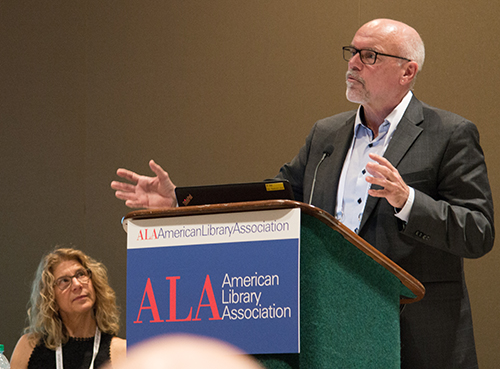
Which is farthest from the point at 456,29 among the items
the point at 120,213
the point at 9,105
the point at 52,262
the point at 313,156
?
the point at 9,105

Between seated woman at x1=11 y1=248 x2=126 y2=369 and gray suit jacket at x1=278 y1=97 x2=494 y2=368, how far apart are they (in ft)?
5.51

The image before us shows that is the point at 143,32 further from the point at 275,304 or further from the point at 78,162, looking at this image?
the point at 275,304

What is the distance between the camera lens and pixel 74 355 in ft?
10.5

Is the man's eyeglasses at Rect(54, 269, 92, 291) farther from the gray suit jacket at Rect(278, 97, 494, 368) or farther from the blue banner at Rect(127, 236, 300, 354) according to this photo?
the blue banner at Rect(127, 236, 300, 354)

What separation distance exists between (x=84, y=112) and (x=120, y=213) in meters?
0.68

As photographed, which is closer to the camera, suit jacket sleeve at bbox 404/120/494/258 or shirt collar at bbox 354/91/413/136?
suit jacket sleeve at bbox 404/120/494/258

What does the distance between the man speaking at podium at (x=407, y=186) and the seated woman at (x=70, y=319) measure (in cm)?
147

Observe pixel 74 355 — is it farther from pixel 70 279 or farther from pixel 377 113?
pixel 377 113

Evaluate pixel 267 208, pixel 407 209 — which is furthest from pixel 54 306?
pixel 267 208

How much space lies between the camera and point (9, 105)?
3.98 metres

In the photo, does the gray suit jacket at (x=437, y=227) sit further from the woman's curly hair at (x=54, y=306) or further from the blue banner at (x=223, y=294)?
the woman's curly hair at (x=54, y=306)

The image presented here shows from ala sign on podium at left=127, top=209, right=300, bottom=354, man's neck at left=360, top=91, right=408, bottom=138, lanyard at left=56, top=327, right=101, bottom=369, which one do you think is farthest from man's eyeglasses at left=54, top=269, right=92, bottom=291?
ala sign on podium at left=127, top=209, right=300, bottom=354

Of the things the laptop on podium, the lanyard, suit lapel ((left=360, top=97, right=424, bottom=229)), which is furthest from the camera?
the lanyard

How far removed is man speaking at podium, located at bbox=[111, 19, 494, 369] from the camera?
1824 millimetres
